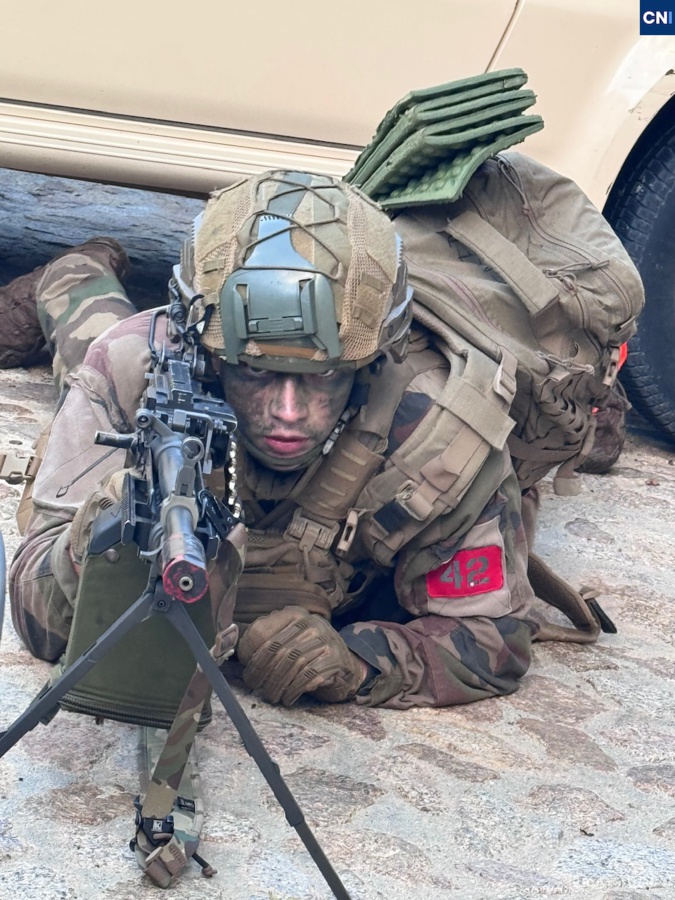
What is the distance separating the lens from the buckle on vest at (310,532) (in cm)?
338

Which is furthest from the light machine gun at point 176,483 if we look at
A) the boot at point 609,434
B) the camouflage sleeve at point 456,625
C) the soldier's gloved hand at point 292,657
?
the boot at point 609,434

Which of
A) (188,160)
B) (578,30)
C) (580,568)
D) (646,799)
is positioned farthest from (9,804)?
(578,30)

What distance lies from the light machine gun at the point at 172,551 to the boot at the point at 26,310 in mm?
2253

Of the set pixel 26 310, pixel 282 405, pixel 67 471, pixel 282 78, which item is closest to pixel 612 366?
pixel 282 405

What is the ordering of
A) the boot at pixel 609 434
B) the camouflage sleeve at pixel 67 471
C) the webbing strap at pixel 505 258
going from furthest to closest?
the boot at pixel 609 434 < the webbing strap at pixel 505 258 < the camouflage sleeve at pixel 67 471

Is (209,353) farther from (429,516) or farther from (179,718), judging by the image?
(179,718)

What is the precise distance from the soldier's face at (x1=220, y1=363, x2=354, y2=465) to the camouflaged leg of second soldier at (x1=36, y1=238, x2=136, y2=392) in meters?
1.58

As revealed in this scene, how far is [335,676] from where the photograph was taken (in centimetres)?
322

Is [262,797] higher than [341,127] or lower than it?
lower

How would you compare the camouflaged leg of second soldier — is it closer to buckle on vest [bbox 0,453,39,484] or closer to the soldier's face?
buckle on vest [bbox 0,453,39,484]

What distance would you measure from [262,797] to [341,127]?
9.15 ft

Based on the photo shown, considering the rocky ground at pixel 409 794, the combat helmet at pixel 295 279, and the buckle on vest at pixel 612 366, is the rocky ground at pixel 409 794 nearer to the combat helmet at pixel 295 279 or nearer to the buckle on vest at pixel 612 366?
the buckle on vest at pixel 612 366

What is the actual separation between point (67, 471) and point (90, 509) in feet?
1.53

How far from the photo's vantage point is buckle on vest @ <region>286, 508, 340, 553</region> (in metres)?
3.38
